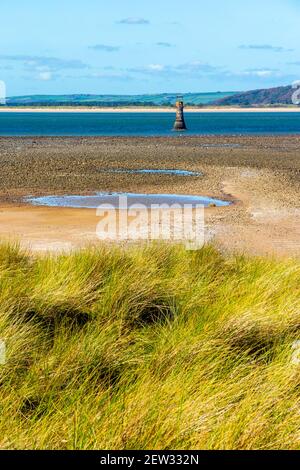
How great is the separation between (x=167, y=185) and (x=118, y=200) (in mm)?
3673

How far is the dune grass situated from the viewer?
4.51 meters

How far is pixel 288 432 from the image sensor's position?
4.58 meters

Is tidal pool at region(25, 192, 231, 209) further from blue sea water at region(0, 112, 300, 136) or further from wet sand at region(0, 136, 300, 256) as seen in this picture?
blue sea water at region(0, 112, 300, 136)

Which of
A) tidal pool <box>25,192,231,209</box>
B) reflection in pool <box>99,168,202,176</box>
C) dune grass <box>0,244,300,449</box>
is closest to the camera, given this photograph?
dune grass <box>0,244,300,449</box>

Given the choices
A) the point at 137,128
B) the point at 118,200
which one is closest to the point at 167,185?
the point at 118,200

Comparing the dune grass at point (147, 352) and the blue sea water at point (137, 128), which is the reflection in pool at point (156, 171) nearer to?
the dune grass at point (147, 352)

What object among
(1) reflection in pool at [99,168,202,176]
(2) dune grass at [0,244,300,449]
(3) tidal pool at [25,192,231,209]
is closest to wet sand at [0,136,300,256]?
(1) reflection in pool at [99,168,202,176]

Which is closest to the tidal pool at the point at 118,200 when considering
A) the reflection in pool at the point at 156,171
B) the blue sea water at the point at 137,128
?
the reflection in pool at the point at 156,171

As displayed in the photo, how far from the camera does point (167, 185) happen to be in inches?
938

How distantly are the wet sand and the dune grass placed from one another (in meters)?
3.69

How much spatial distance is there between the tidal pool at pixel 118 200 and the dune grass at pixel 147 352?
10560mm

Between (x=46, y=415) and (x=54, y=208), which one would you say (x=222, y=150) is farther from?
(x=46, y=415)

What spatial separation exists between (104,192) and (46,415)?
17738 mm

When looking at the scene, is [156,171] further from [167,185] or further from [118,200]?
[118,200]
